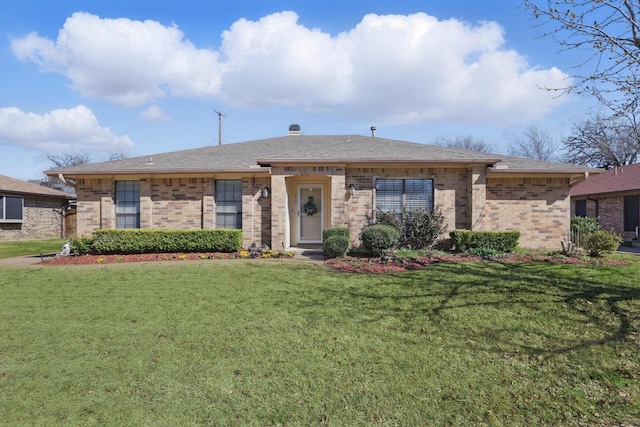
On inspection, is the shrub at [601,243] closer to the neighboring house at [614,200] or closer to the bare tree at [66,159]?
the neighboring house at [614,200]

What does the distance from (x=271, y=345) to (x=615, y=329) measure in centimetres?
475

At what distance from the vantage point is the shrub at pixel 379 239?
9734 mm

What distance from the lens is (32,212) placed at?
20000 millimetres

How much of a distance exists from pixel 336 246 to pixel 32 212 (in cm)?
1948

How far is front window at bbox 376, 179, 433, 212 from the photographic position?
11703 millimetres

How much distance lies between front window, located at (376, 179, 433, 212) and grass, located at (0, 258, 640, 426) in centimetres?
454

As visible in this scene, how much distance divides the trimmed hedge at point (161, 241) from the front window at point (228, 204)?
1.22m

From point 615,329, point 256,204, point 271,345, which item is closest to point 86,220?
point 256,204

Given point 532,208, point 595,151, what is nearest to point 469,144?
point 595,151

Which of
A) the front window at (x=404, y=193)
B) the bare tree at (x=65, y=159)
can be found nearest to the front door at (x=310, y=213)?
the front window at (x=404, y=193)

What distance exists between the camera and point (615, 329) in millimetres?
4969

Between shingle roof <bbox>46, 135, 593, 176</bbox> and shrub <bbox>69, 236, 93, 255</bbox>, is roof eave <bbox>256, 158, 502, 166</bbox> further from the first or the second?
shrub <bbox>69, 236, 93, 255</bbox>

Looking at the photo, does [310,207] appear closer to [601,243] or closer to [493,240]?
[493,240]

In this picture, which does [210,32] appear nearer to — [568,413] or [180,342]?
[180,342]
